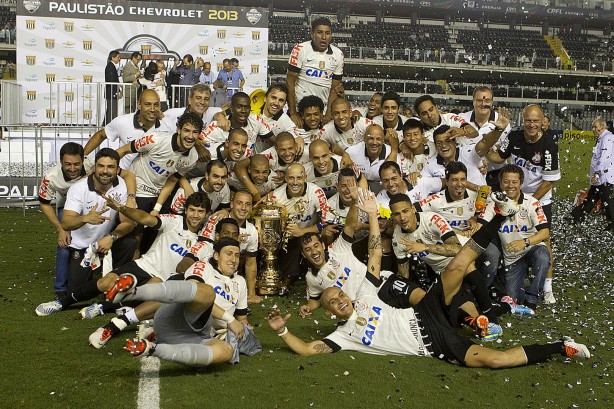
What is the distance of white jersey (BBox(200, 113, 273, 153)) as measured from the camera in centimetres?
938

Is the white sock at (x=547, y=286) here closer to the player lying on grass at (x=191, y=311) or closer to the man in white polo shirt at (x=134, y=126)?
the player lying on grass at (x=191, y=311)

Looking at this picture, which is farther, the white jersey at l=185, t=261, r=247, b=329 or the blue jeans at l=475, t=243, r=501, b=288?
the blue jeans at l=475, t=243, r=501, b=288

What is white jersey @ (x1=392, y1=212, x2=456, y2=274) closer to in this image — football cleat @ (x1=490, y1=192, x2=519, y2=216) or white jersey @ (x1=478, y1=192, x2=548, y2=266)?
white jersey @ (x1=478, y1=192, x2=548, y2=266)

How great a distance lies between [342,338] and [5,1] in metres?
38.6

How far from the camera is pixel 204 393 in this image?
5.45 meters

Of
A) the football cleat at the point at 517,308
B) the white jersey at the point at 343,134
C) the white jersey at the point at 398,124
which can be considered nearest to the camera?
the football cleat at the point at 517,308

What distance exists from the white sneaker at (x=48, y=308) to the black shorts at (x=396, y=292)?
3.12 metres

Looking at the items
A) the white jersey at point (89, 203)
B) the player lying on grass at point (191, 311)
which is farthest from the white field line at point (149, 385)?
the white jersey at point (89, 203)

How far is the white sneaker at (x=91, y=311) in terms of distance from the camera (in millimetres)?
7445

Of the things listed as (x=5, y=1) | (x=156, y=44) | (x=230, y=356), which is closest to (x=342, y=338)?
(x=230, y=356)

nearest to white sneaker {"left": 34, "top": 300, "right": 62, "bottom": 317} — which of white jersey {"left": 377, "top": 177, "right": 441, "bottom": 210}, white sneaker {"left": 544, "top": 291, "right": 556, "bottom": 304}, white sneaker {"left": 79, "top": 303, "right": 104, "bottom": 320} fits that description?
white sneaker {"left": 79, "top": 303, "right": 104, "bottom": 320}

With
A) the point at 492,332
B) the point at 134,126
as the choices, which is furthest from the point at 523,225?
the point at 134,126

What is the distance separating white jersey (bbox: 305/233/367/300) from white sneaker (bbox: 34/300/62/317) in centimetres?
245

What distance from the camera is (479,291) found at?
736 cm
